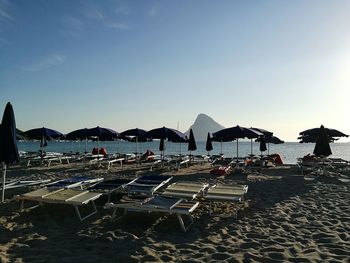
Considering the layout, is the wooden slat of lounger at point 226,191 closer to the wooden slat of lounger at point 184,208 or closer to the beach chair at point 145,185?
the wooden slat of lounger at point 184,208

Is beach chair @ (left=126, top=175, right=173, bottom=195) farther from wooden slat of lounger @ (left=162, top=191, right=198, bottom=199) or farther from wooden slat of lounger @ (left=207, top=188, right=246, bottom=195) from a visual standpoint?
wooden slat of lounger @ (left=207, top=188, right=246, bottom=195)

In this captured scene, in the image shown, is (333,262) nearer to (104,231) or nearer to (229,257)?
(229,257)

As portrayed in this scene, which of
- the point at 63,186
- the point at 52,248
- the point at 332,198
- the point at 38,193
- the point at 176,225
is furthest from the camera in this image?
the point at 332,198

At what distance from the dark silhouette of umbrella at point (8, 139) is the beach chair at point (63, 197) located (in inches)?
41.5

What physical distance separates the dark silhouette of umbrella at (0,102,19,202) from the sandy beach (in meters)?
1.07

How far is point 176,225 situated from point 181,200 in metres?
0.65

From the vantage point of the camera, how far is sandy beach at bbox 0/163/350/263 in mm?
4766

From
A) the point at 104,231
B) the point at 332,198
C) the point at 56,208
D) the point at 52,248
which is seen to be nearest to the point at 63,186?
the point at 56,208

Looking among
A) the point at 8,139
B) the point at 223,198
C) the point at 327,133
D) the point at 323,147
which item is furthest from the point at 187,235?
the point at 327,133

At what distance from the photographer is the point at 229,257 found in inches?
187

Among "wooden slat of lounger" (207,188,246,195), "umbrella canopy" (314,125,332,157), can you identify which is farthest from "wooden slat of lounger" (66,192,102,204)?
"umbrella canopy" (314,125,332,157)

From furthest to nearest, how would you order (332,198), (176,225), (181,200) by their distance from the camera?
(332,198), (181,200), (176,225)

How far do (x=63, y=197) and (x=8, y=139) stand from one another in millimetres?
2092

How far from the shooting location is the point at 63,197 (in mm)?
6934
